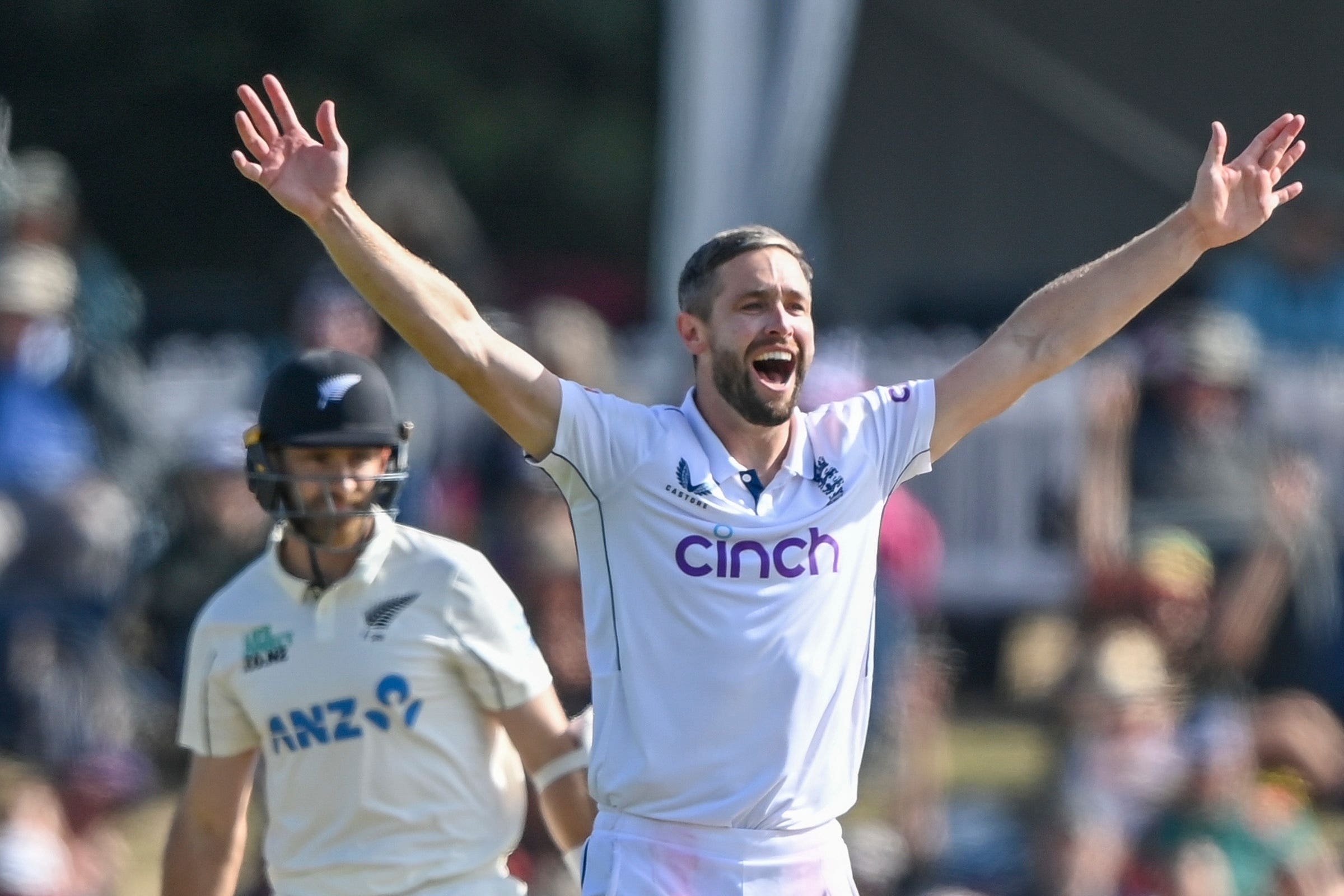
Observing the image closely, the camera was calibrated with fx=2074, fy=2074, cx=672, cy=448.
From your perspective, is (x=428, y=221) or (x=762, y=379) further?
(x=428, y=221)

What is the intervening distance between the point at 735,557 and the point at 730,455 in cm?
28

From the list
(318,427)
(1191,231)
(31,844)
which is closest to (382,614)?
(318,427)

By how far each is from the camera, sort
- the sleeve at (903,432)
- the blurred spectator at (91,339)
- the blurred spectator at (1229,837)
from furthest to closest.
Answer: the blurred spectator at (91,339), the blurred spectator at (1229,837), the sleeve at (903,432)

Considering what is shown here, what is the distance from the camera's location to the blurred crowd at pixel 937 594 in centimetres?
856

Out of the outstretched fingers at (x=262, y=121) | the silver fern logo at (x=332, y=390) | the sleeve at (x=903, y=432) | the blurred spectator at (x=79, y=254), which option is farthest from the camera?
the blurred spectator at (x=79, y=254)

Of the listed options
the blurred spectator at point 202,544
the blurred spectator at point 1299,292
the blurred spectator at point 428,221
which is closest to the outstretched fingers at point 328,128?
the blurred spectator at point 202,544

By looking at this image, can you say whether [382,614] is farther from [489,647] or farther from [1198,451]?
[1198,451]

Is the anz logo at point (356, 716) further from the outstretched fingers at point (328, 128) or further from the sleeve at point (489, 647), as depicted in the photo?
the outstretched fingers at point (328, 128)

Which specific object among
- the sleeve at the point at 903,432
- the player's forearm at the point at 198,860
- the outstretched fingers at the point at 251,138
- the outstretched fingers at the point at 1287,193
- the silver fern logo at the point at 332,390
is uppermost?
the outstretched fingers at the point at 1287,193

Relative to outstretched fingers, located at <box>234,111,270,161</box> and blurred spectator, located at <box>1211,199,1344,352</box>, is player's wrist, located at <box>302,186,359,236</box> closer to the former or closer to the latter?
outstretched fingers, located at <box>234,111,270,161</box>

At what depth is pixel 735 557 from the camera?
4.65 m

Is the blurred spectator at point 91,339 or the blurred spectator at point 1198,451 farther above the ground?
the blurred spectator at point 91,339

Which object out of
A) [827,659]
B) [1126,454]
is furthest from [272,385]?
[1126,454]

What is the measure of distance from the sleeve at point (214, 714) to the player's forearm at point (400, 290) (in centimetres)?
120
